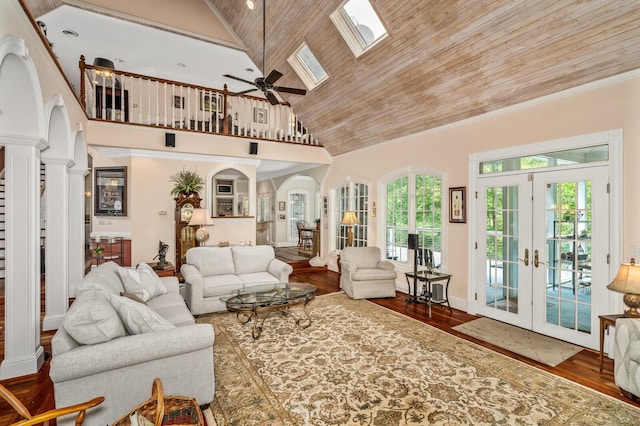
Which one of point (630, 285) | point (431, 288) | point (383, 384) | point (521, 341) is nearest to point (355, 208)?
point (431, 288)

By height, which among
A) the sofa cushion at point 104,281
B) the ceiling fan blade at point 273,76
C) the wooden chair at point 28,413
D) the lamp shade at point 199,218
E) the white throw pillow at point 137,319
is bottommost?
the wooden chair at point 28,413

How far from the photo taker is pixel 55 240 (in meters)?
3.79

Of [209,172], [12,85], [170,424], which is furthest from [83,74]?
[170,424]

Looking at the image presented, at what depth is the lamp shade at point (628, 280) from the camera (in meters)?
2.69

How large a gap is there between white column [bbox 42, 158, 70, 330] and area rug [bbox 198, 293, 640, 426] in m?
2.03

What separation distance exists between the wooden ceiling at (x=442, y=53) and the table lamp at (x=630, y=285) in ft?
6.36

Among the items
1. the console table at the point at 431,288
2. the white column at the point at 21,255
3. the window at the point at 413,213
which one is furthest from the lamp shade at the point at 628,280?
the white column at the point at 21,255

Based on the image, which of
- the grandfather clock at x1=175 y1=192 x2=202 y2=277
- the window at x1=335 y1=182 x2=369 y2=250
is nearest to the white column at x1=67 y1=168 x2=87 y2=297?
the grandfather clock at x1=175 y1=192 x2=202 y2=277

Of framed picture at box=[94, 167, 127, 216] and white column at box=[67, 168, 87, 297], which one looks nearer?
white column at box=[67, 168, 87, 297]

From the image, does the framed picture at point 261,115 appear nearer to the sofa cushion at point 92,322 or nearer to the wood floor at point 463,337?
the wood floor at point 463,337

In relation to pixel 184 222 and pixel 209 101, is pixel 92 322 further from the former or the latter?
pixel 209 101

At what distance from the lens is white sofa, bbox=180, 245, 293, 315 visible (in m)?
4.36

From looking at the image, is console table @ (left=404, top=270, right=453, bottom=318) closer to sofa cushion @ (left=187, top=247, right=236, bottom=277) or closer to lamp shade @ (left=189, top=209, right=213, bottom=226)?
sofa cushion @ (left=187, top=247, right=236, bottom=277)

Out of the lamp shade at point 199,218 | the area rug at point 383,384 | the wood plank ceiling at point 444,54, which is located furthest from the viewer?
the lamp shade at point 199,218
